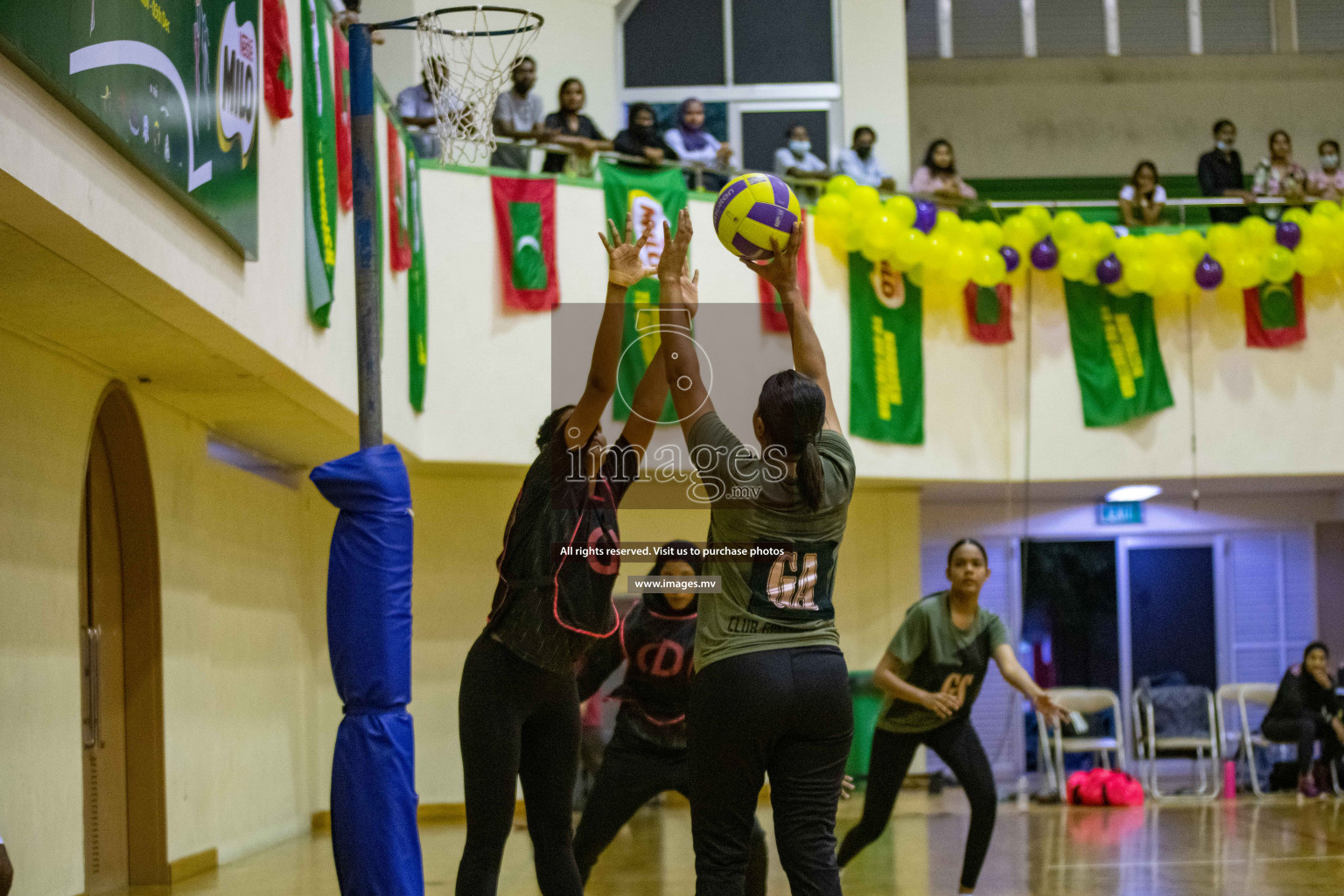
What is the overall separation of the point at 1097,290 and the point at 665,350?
9.65 metres

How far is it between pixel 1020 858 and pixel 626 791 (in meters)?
3.83

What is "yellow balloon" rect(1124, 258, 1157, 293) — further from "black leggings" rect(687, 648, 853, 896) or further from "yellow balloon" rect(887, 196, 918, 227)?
"black leggings" rect(687, 648, 853, 896)

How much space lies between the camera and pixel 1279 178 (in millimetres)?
13102

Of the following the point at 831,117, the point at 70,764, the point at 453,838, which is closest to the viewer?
the point at 70,764

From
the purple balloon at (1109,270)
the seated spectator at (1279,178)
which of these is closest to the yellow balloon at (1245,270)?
the seated spectator at (1279,178)

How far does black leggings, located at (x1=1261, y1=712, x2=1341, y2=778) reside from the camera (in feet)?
39.5

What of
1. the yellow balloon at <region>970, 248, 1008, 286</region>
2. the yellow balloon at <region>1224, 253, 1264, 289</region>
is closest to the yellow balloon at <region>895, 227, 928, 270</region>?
the yellow balloon at <region>970, 248, 1008, 286</region>

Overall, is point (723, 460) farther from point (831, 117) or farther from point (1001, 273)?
point (831, 117)

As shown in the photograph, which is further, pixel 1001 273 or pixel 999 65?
pixel 999 65

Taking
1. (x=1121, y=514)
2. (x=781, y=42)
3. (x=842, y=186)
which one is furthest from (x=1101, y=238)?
(x=781, y=42)

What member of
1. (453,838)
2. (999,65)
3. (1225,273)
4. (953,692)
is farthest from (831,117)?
(953,692)

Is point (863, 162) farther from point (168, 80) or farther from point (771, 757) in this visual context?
point (771, 757)

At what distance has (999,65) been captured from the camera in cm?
1647

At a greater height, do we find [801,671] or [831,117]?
[831,117]
